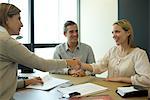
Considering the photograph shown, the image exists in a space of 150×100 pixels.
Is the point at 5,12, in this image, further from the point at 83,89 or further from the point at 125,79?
the point at 125,79

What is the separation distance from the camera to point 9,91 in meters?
1.72

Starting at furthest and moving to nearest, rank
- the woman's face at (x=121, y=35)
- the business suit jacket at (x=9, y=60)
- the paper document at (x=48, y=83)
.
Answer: the woman's face at (x=121, y=35) → the paper document at (x=48, y=83) → the business suit jacket at (x=9, y=60)

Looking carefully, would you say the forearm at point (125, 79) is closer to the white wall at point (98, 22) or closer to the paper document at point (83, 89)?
the paper document at point (83, 89)

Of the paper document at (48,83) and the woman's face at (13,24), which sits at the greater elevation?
the woman's face at (13,24)

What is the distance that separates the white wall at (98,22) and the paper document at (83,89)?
2318 mm

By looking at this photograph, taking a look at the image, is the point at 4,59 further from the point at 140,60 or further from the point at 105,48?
the point at 105,48

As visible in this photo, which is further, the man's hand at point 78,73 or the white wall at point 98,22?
the white wall at point 98,22

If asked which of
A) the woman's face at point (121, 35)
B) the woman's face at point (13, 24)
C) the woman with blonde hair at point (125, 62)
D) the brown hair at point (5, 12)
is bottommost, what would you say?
the woman with blonde hair at point (125, 62)

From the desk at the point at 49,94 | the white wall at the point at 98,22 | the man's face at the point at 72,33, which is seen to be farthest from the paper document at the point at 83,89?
the white wall at the point at 98,22

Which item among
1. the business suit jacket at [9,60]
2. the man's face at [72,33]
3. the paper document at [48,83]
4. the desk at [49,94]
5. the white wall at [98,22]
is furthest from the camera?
the white wall at [98,22]

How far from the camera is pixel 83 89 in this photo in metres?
2.07

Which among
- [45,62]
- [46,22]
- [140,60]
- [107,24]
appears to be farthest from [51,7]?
[45,62]

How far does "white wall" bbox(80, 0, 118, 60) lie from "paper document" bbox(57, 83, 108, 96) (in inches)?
91.3

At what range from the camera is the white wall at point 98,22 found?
4398 millimetres
